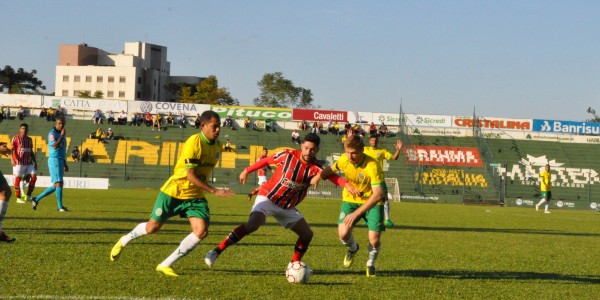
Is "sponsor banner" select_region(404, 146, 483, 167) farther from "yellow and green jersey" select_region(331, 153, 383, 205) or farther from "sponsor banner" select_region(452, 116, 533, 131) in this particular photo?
"yellow and green jersey" select_region(331, 153, 383, 205)

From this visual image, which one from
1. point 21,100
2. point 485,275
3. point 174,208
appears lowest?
point 485,275

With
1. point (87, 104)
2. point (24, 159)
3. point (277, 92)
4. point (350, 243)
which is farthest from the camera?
point (277, 92)

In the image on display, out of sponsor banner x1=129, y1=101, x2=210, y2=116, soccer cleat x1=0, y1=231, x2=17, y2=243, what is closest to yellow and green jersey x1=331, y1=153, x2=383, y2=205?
soccer cleat x1=0, y1=231, x2=17, y2=243

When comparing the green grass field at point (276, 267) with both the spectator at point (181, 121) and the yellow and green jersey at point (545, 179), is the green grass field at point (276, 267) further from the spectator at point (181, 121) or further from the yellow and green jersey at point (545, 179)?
the spectator at point (181, 121)

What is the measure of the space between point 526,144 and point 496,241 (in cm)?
4794

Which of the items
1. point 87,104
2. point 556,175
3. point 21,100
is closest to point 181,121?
point 87,104

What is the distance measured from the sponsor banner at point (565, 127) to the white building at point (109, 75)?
77230 millimetres

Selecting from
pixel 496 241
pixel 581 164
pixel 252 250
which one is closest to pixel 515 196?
pixel 581 164

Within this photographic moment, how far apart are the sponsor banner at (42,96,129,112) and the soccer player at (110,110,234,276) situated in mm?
57643

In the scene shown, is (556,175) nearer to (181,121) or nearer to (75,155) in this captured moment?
(181,121)

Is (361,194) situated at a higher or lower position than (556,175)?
higher

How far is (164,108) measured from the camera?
6656 cm

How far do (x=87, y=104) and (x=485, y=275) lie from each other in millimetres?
59173

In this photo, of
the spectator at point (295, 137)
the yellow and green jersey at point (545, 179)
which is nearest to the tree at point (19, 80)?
the spectator at point (295, 137)
